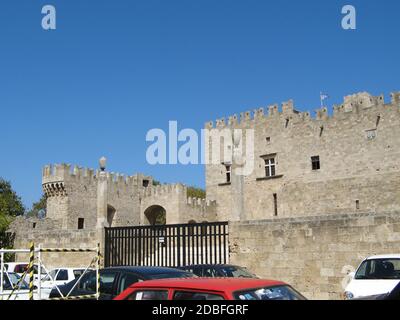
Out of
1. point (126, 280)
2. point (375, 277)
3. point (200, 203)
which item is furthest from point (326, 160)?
point (126, 280)

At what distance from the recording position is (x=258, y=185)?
34.3 metres

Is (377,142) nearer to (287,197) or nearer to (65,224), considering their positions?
(287,197)

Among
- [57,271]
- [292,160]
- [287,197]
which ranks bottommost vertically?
[57,271]

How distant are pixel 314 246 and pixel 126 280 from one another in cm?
663

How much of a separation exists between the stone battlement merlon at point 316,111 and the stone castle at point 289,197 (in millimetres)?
65

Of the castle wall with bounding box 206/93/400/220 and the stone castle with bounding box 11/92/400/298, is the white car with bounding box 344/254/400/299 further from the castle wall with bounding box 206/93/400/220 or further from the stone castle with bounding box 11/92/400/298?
the castle wall with bounding box 206/93/400/220

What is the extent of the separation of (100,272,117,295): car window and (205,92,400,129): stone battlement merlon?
23.4 m

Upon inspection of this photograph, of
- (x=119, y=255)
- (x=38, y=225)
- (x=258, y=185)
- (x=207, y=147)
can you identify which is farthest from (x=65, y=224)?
(x=119, y=255)

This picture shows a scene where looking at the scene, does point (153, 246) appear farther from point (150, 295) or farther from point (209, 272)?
point (150, 295)

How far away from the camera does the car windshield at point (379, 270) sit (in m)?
10.0

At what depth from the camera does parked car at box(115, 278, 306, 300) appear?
4738 mm

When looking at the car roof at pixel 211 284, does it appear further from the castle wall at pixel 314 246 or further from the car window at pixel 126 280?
the castle wall at pixel 314 246

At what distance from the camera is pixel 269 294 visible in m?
5.07
